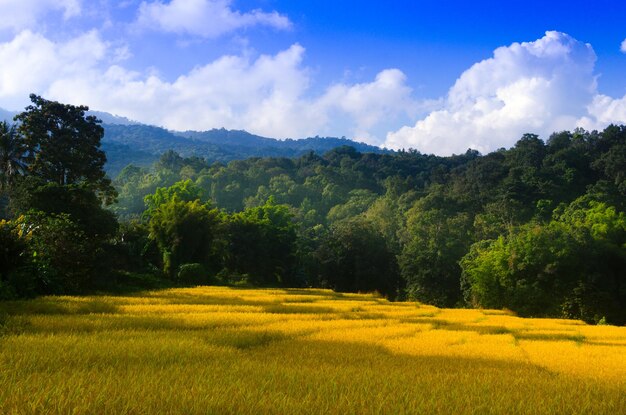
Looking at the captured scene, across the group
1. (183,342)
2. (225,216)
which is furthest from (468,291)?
(183,342)

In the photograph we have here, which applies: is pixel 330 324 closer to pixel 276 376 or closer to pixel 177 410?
pixel 276 376

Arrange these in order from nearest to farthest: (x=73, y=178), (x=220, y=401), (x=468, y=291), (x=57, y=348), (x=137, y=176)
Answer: (x=220, y=401) → (x=57, y=348) → (x=73, y=178) → (x=468, y=291) → (x=137, y=176)

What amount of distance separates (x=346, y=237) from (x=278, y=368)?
4303 centimetres

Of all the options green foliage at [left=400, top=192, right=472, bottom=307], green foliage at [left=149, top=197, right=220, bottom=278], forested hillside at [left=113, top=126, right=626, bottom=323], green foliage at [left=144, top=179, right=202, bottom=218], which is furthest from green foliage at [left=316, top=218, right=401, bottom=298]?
green foliage at [left=144, top=179, right=202, bottom=218]

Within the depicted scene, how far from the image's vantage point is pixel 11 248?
1650 cm

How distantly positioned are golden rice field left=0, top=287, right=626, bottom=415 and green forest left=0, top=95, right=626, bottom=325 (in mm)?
7690

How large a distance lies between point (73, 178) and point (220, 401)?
37060 millimetres

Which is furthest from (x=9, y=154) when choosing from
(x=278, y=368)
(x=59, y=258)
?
(x=278, y=368)

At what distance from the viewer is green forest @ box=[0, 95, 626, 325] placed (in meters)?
24.0

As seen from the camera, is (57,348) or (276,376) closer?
(276,376)

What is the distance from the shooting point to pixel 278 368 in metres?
7.48

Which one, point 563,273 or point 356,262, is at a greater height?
point 563,273

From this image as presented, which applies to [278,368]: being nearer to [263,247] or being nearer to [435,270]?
[263,247]

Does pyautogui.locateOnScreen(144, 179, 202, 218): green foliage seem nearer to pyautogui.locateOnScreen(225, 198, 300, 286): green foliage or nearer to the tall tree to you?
pyautogui.locateOnScreen(225, 198, 300, 286): green foliage
